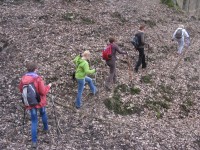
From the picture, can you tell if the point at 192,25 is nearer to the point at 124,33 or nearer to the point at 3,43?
the point at 124,33

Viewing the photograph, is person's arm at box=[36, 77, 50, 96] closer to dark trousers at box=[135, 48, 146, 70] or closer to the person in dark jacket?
the person in dark jacket

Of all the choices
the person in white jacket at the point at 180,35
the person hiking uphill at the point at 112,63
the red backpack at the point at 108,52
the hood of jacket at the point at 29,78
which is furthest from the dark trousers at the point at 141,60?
the hood of jacket at the point at 29,78

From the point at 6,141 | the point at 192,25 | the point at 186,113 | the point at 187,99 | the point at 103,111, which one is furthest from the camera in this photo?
the point at 192,25

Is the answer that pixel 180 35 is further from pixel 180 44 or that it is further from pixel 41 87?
pixel 41 87

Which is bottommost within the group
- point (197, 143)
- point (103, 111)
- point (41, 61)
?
point (197, 143)

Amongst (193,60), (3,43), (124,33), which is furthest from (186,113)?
(3,43)

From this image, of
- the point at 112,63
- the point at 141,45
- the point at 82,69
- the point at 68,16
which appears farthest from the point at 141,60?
the point at 68,16

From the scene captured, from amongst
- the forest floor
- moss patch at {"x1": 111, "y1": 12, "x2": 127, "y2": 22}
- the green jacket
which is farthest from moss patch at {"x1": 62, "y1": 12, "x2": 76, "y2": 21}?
the green jacket

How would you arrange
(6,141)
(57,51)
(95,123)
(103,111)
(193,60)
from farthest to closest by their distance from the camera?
(193,60), (57,51), (103,111), (95,123), (6,141)

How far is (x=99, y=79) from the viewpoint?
1320 centimetres

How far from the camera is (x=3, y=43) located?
1488 cm

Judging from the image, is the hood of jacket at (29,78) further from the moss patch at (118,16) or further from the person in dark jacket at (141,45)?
the moss patch at (118,16)

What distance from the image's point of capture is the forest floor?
10.1 m

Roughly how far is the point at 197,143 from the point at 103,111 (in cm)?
351
